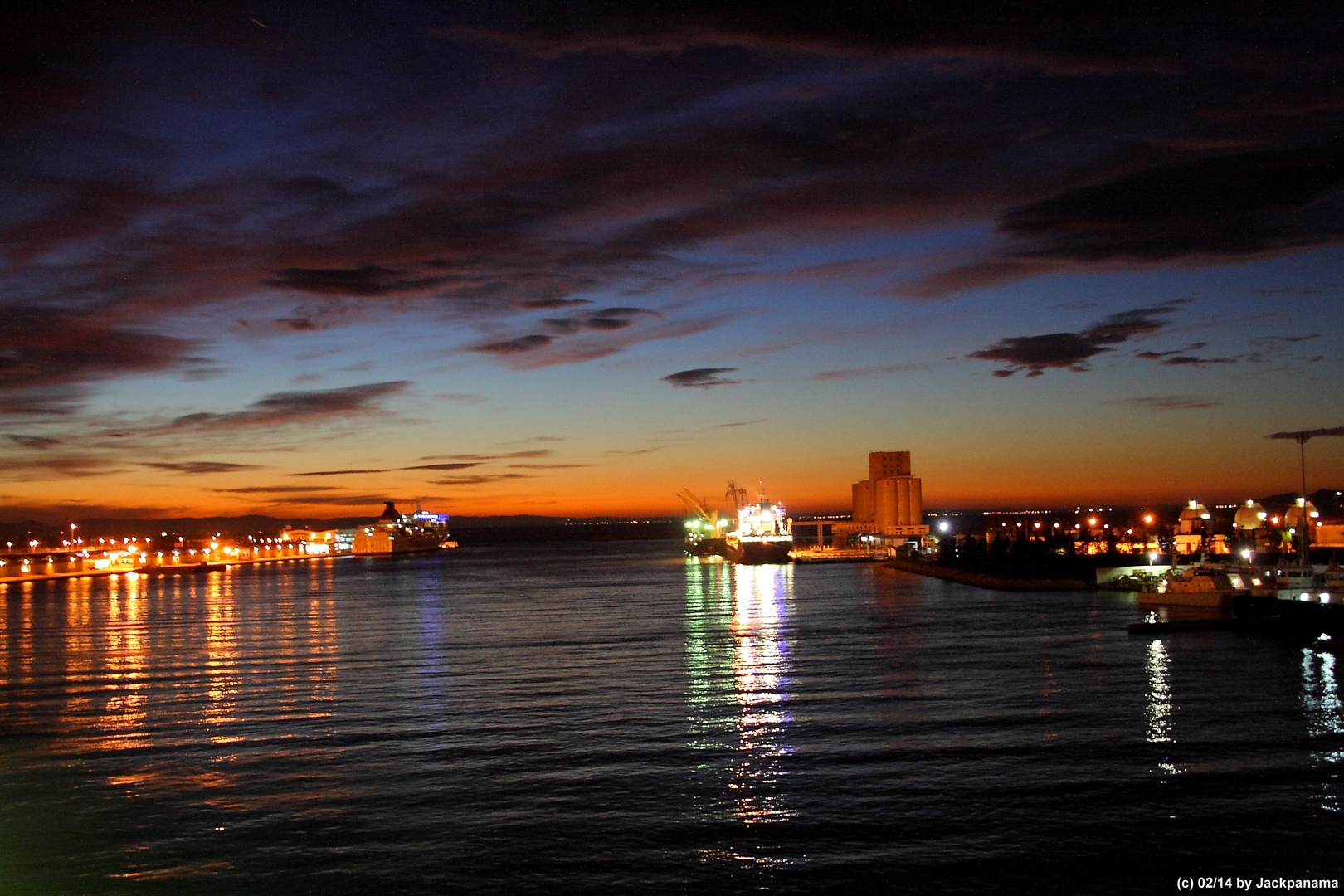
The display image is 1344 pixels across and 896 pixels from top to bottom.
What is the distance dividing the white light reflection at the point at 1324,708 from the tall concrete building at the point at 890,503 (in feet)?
292

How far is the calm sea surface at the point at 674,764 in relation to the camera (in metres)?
11.2

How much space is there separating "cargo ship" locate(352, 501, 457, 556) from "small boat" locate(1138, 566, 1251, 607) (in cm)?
15116

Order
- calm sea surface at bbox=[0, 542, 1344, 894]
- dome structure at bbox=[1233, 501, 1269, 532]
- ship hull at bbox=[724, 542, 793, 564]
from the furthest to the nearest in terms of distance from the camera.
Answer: ship hull at bbox=[724, 542, 793, 564]
dome structure at bbox=[1233, 501, 1269, 532]
calm sea surface at bbox=[0, 542, 1344, 894]

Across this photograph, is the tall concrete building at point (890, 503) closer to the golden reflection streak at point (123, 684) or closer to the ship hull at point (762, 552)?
the ship hull at point (762, 552)

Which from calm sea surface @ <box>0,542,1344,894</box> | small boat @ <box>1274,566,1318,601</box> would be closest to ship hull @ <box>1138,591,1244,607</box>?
small boat @ <box>1274,566,1318,601</box>

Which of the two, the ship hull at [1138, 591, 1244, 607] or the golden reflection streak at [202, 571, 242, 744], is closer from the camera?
the golden reflection streak at [202, 571, 242, 744]

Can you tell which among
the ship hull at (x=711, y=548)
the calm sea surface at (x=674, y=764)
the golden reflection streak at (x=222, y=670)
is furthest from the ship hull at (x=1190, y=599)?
the ship hull at (x=711, y=548)

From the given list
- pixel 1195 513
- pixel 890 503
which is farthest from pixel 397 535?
pixel 1195 513

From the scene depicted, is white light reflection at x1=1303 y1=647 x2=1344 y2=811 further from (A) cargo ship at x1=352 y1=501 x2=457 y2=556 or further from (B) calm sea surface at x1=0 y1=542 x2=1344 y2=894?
(A) cargo ship at x1=352 y1=501 x2=457 y2=556

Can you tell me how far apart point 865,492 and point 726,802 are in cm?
11624

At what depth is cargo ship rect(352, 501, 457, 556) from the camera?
177125 mm

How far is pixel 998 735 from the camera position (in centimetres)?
1706

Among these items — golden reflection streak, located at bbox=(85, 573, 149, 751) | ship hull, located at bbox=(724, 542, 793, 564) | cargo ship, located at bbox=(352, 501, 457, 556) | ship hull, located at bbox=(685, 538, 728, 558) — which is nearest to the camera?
golden reflection streak, located at bbox=(85, 573, 149, 751)

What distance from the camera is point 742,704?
66.6ft
